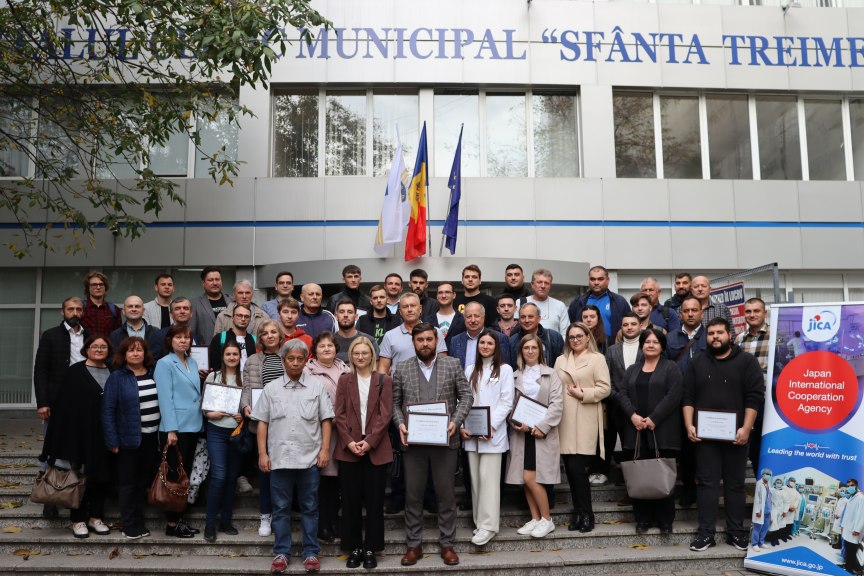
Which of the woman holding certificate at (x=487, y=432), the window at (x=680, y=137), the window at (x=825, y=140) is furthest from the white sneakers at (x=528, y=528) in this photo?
the window at (x=825, y=140)

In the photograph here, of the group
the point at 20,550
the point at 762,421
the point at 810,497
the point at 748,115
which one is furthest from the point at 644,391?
the point at 748,115

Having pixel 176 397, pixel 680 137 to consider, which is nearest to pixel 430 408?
pixel 176 397

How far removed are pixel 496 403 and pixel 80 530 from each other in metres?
3.85

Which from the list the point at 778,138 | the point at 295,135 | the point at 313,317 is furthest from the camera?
the point at 778,138

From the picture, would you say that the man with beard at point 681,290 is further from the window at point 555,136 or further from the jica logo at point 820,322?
the window at point 555,136

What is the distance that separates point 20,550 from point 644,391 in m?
5.71

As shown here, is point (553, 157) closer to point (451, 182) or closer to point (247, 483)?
point (451, 182)

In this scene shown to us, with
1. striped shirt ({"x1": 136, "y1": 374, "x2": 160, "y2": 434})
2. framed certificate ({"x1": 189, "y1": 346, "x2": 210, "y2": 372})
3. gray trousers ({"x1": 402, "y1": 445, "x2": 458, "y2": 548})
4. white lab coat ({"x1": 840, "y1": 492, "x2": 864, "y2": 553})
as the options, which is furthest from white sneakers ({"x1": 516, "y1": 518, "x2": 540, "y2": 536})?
striped shirt ({"x1": 136, "y1": 374, "x2": 160, "y2": 434})

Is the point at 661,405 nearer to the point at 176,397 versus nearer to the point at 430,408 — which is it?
the point at 430,408

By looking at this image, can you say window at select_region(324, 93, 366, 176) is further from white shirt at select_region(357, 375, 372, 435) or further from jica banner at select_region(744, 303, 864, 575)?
jica banner at select_region(744, 303, 864, 575)

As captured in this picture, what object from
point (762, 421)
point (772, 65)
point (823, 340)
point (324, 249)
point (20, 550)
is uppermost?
point (772, 65)

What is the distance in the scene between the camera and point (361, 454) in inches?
216

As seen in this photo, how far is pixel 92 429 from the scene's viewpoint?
229 inches

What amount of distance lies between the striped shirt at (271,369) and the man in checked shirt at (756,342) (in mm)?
4268
